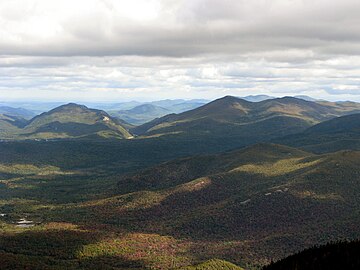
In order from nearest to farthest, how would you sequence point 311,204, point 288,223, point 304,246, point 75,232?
1. point 304,246
2. point 75,232
3. point 288,223
4. point 311,204

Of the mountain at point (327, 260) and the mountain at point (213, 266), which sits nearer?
the mountain at point (327, 260)

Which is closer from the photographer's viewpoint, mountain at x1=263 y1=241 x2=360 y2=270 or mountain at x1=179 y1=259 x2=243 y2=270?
mountain at x1=263 y1=241 x2=360 y2=270

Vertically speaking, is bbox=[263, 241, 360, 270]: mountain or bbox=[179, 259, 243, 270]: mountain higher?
bbox=[263, 241, 360, 270]: mountain

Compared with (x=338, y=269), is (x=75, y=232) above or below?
below

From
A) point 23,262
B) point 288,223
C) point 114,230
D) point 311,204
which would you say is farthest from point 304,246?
point 23,262

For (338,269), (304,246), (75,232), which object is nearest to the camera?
(338,269)

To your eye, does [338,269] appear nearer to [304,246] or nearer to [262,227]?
[304,246]

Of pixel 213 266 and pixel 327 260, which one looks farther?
pixel 213 266

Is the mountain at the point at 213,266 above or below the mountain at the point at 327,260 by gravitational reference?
below
